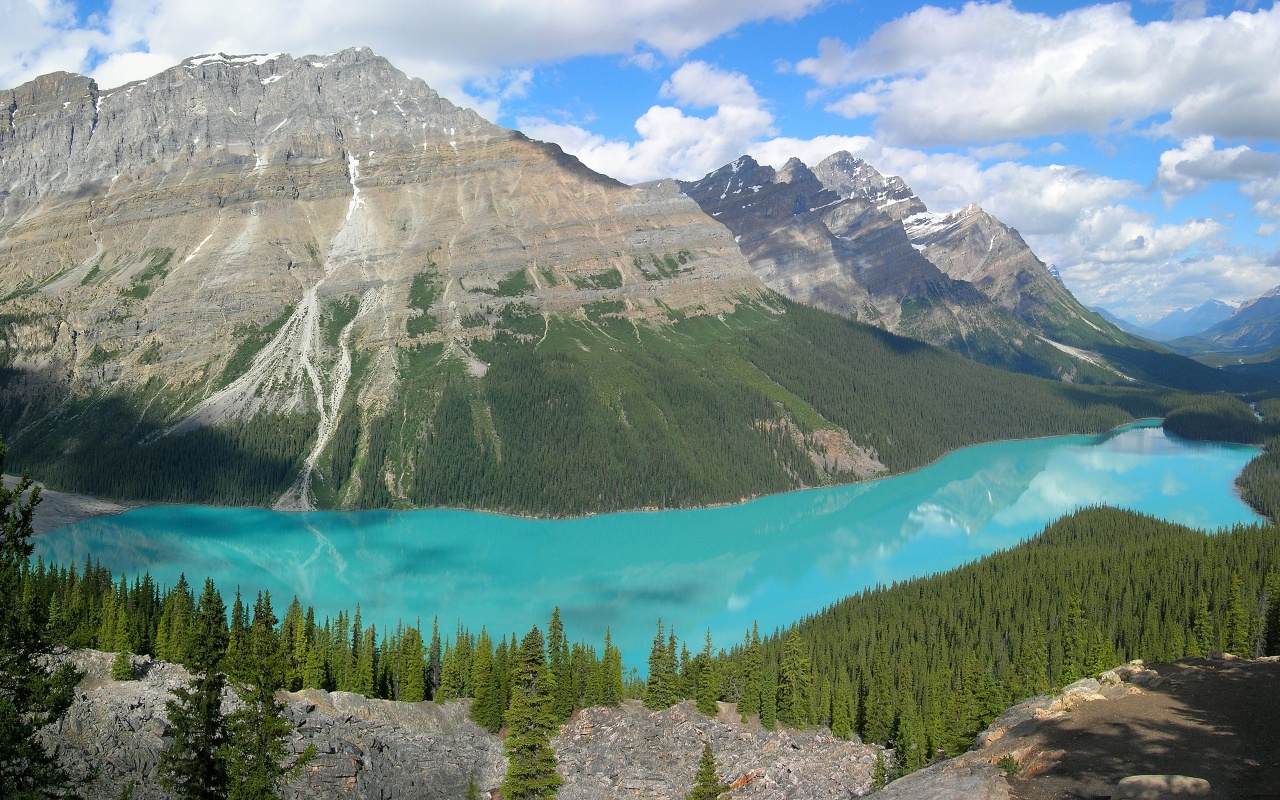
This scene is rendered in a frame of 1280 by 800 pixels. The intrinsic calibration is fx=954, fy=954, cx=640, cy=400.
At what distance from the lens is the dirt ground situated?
871 inches

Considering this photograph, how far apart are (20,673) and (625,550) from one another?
95.6 metres

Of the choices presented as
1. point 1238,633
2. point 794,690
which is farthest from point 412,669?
point 1238,633

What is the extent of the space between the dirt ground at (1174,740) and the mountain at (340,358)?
364ft

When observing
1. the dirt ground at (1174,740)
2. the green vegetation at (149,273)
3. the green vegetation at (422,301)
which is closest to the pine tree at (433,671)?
the dirt ground at (1174,740)

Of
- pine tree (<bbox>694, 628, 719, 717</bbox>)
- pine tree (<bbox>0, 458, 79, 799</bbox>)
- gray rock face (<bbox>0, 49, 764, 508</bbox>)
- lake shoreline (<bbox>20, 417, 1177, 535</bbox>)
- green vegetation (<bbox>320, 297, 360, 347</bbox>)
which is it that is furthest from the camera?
green vegetation (<bbox>320, 297, 360, 347</bbox>)

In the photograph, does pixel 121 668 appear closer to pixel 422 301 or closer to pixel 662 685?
pixel 662 685

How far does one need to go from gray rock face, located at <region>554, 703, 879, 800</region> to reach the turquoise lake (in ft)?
77.4

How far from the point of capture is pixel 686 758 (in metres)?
46.1

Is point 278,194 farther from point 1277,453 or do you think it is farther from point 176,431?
point 1277,453

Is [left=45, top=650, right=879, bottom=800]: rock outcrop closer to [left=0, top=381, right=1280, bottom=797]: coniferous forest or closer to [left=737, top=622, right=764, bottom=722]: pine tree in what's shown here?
[left=0, top=381, right=1280, bottom=797]: coniferous forest

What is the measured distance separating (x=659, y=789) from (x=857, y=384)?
161517 millimetres

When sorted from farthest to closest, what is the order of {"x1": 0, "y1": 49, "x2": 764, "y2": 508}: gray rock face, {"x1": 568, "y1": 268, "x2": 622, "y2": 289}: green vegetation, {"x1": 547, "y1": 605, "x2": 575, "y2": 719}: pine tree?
{"x1": 568, "y1": 268, "x2": 622, "y2": 289}: green vegetation, {"x1": 0, "y1": 49, "x2": 764, "y2": 508}: gray rock face, {"x1": 547, "y1": 605, "x2": 575, "y2": 719}: pine tree

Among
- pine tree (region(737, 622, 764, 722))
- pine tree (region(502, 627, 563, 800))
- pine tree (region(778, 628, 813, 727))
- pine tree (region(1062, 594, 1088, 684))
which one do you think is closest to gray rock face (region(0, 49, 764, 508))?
pine tree (region(737, 622, 764, 722))

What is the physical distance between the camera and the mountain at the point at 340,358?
144 m
